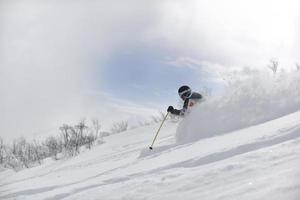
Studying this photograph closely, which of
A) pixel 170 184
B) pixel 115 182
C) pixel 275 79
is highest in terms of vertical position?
pixel 275 79

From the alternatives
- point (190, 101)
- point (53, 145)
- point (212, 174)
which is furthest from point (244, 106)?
point (53, 145)

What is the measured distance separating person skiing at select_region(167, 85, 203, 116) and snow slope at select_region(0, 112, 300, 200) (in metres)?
2.13

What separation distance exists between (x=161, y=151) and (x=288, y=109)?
8.88ft

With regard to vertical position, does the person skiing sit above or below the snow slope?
above

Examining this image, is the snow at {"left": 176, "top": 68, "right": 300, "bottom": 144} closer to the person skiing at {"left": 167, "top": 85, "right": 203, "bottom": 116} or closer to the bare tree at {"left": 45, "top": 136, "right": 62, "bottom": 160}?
the person skiing at {"left": 167, "top": 85, "right": 203, "bottom": 116}

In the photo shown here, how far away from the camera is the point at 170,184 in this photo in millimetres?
6836

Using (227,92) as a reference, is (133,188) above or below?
below

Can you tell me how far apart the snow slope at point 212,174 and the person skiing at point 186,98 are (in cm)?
213

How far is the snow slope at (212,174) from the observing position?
18.6 feet

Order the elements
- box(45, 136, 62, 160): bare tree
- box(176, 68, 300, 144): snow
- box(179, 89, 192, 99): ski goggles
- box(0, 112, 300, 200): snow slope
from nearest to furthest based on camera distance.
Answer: box(0, 112, 300, 200): snow slope < box(176, 68, 300, 144): snow < box(179, 89, 192, 99): ski goggles < box(45, 136, 62, 160): bare tree

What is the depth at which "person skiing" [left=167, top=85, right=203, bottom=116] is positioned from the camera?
39.5 feet

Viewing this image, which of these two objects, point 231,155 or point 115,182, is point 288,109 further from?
point 115,182

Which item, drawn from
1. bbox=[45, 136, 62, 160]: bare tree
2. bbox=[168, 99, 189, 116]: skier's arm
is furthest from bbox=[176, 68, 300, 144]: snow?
bbox=[45, 136, 62, 160]: bare tree

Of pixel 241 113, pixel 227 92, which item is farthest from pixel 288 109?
pixel 227 92
